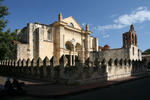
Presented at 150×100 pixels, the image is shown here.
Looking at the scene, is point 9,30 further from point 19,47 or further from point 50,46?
point 50,46

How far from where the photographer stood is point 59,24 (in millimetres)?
27844

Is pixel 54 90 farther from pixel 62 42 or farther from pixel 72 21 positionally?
pixel 72 21

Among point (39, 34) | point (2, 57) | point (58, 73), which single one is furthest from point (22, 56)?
point (58, 73)

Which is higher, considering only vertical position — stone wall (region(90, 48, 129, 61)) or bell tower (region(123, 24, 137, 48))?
bell tower (region(123, 24, 137, 48))

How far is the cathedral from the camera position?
24203 millimetres

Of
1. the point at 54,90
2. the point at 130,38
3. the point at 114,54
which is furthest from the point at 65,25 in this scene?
the point at 54,90

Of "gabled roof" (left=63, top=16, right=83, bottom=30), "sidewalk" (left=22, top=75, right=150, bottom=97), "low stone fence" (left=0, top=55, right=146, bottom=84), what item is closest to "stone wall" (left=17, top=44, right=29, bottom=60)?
"low stone fence" (left=0, top=55, right=146, bottom=84)

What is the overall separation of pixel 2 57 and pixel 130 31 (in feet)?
73.6

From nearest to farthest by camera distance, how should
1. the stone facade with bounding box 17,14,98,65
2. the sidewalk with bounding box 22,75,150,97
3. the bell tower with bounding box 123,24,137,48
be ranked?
the sidewalk with bounding box 22,75,150,97, the stone facade with bounding box 17,14,98,65, the bell tower with bounding box 123,24,137,48

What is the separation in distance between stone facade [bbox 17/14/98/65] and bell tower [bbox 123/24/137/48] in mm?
9189

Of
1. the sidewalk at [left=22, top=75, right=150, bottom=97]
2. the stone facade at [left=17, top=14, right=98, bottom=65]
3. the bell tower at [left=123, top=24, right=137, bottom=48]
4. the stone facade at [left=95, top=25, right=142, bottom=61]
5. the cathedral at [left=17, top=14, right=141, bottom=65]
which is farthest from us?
the bell tower at [left=123, top=24, right=137, bottom=48]

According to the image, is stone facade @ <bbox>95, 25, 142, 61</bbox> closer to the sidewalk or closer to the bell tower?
the bell tower

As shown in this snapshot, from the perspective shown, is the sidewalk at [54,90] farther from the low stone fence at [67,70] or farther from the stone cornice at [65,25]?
the stone cornice at [65,25]

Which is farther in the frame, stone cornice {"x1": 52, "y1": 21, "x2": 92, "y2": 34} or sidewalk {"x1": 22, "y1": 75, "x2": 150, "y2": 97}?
stone cornice {"x1": 52, "y1": 21, "x2": 92, "y2": 34}
